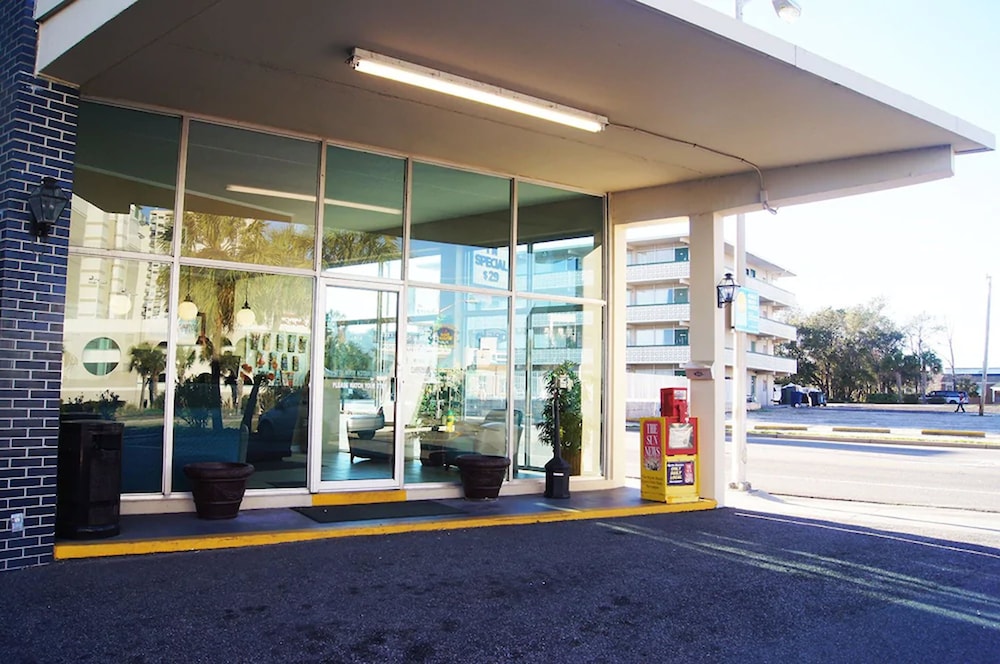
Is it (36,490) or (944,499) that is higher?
(36,490)

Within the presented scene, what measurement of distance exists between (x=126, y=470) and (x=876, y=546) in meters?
7.51

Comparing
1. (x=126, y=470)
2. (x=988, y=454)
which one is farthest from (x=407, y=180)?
(x=988, y=454)

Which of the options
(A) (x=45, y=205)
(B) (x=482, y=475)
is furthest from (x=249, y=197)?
(B) (x=482, y=475)

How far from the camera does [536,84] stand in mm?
7109

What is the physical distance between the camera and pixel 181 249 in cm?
777

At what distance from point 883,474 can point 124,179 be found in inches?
542

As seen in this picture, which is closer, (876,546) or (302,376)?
(876,546)

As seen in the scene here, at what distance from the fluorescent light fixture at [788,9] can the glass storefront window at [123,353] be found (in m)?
7.24

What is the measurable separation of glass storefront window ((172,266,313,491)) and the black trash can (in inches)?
47.1

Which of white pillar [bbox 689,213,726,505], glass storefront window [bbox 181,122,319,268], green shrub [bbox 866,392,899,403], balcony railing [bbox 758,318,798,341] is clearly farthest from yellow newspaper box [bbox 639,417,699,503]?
green shrub [bbox 866,392,899,403]

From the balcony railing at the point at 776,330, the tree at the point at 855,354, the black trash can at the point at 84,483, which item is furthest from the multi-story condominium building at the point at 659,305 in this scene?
the black trash can at the point at 84,483

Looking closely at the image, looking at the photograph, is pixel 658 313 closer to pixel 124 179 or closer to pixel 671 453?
pixel 671 453

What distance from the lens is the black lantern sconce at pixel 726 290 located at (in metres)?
10.2

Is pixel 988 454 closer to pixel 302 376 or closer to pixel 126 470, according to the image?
pixel 302 376
